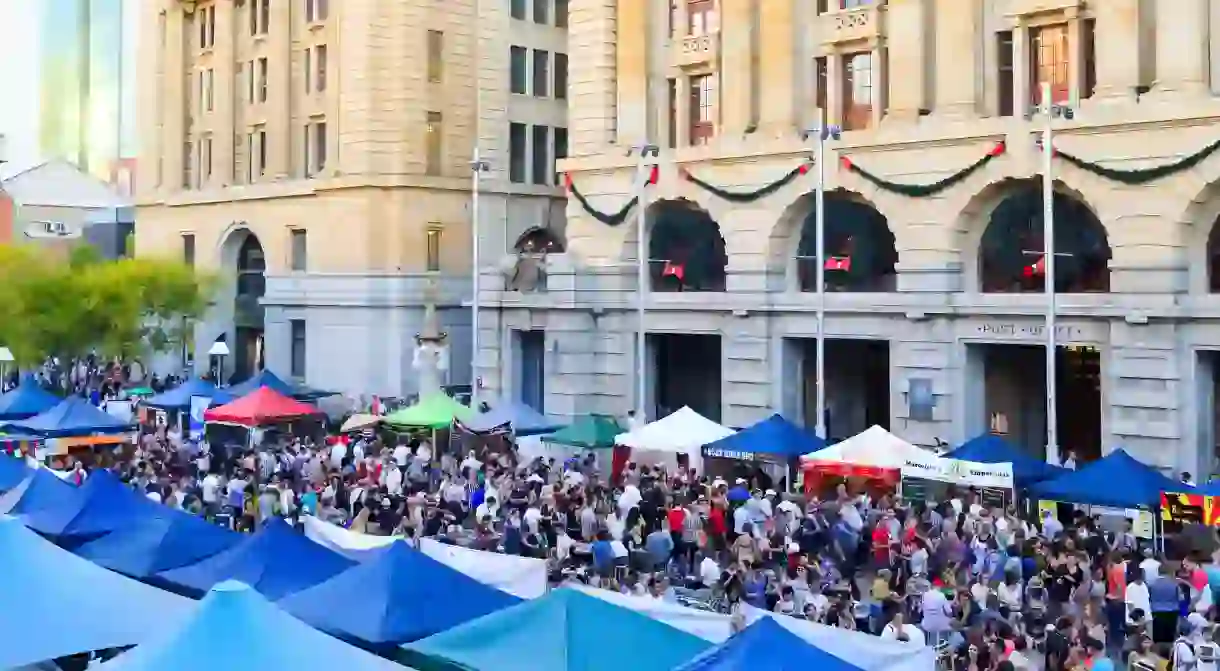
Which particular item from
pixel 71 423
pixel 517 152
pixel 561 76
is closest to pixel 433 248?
pixel 517 152

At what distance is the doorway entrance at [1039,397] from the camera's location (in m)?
34.0

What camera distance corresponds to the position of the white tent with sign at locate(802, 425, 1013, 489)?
2459 centimetres

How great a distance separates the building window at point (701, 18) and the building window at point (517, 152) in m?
12.1

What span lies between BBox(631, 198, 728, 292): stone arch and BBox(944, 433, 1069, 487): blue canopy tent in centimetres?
1382

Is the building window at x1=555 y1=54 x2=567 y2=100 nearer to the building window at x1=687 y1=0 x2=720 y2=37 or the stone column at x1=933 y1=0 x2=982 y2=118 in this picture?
the building window at x1=687 y1=0 x2=720 y2=37

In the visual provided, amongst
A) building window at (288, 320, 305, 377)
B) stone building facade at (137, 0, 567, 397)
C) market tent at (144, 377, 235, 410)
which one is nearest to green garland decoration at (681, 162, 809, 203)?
stone building facade at (137, 0, 567, 397)

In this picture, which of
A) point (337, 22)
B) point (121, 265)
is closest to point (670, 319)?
point (337, 22)

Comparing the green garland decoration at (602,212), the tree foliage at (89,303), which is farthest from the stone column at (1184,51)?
the tree foliage at (89,303)

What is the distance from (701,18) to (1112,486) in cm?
2071

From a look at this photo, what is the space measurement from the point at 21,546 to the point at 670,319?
25.9 m

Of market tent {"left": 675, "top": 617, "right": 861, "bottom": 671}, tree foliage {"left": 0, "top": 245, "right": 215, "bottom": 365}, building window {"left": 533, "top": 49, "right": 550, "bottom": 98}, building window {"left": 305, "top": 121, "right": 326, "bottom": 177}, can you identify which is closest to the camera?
market tent {"left": 675, "top": 617, "right": 861, "bottom": 671}

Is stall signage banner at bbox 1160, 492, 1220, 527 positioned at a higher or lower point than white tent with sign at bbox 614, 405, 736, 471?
lower

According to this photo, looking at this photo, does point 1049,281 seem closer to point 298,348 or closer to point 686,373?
point 686,373

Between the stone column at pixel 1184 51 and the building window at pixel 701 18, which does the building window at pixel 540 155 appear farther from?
the stone column at pixel 1184 51
